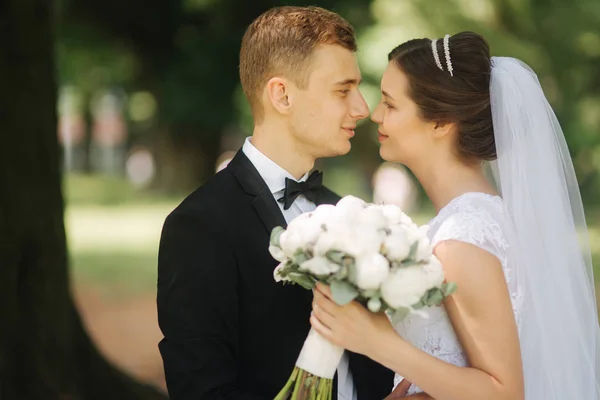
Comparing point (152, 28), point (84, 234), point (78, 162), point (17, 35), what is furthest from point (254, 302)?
point (78, 162)

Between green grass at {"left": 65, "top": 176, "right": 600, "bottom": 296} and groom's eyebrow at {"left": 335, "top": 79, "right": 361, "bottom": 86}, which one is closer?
groom's eyebrow at {"left": 335, "top": 79, "right": 361, "bottom": 86}

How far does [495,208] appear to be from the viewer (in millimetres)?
3061

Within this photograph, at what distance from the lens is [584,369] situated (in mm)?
3180

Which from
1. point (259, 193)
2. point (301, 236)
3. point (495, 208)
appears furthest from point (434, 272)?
point (259, 193)

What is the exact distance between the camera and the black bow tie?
10.5 ft

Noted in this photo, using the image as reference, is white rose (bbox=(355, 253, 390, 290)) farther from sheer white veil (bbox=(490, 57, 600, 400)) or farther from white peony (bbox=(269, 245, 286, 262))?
sheer white veil (bbox=(490, 57, 600, 400))

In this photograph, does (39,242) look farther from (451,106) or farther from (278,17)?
(451,106)

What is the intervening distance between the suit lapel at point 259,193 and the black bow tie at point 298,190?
0.05 m

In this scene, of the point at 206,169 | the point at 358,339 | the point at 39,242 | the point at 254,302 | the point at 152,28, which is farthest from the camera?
the point at 206,169

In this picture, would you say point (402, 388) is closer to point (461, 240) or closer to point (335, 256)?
point (461, 240)

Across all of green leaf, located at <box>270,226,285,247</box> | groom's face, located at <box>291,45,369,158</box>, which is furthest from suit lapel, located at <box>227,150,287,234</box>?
green leaf, located at <box>270,226,285,247</box>

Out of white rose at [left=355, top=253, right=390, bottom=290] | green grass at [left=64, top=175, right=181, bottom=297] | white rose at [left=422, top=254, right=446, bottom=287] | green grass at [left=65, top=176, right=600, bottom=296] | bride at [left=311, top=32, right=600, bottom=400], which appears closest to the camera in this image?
white rose at [left=355, top=253, right=390, bottom=290]

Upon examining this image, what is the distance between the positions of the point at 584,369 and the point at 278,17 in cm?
176

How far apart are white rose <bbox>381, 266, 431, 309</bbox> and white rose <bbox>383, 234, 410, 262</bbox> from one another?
39mm
